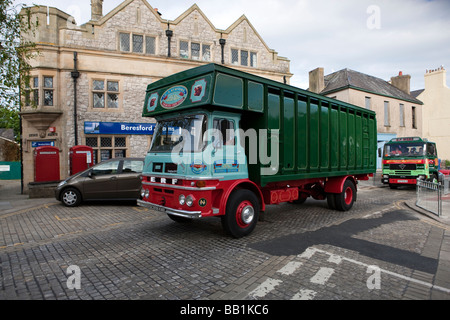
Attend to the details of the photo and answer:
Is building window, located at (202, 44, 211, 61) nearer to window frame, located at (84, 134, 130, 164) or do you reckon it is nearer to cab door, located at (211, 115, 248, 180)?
window frame, located at (84, 134, 130, 164)

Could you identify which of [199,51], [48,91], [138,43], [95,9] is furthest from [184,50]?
[48,91]

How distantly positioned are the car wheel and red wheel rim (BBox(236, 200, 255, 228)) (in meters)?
6.47

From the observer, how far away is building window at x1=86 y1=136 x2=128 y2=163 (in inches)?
574

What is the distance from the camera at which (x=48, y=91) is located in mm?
13914

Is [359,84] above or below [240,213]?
above

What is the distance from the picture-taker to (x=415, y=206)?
30.9ft

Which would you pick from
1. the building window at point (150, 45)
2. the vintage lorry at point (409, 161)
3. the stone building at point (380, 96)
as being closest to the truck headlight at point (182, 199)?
the building window at point (150, 45)

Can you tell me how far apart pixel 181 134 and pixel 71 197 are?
19.5 feet

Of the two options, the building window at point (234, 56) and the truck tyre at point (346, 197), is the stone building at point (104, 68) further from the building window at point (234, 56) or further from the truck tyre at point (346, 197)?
the truck tyre at point (346, 197)

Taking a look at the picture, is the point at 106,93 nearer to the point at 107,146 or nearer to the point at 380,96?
the point at 107,146

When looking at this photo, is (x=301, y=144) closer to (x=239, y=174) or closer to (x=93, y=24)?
(x=239, y=174)

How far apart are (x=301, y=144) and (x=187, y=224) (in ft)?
11.6
